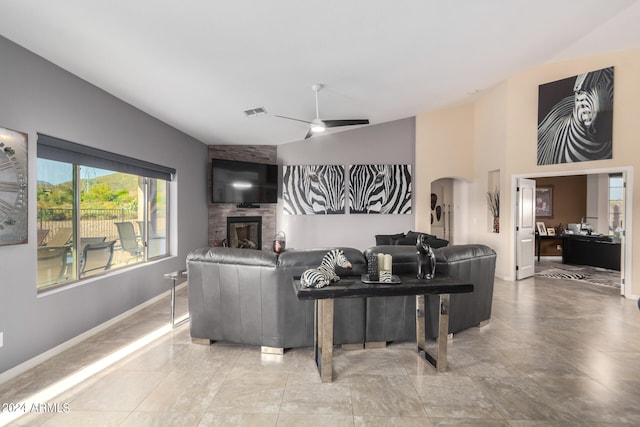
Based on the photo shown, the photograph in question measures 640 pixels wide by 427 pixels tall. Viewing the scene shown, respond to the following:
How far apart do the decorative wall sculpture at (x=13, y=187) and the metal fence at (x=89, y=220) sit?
0.34 meters

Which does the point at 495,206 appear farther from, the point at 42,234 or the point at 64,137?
the point at 42,234

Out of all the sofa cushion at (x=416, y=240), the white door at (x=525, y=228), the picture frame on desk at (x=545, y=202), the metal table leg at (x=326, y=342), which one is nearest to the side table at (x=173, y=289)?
the metal table leg at (x=326, y=342)

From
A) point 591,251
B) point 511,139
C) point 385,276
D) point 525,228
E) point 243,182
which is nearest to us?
point 385,276

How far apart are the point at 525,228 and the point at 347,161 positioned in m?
3.68

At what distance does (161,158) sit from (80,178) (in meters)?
1.45

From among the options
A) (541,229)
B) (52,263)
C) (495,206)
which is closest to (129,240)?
(52,263)

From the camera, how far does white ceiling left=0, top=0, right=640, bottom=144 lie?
236 cm

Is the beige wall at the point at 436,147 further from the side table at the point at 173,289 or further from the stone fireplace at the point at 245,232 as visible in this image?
the side table at the point at 173,289

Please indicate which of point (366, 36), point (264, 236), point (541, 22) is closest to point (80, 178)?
point (366, 36)

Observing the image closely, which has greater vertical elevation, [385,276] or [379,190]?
[379,190]

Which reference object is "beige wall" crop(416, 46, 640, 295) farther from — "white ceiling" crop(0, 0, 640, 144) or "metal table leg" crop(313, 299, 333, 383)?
"metal table leg" crop(313, 299, 333, 383)

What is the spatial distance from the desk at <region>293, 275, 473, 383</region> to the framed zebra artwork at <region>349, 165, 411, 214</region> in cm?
437

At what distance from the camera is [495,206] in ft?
20.9

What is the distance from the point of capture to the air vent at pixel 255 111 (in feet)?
15.3
